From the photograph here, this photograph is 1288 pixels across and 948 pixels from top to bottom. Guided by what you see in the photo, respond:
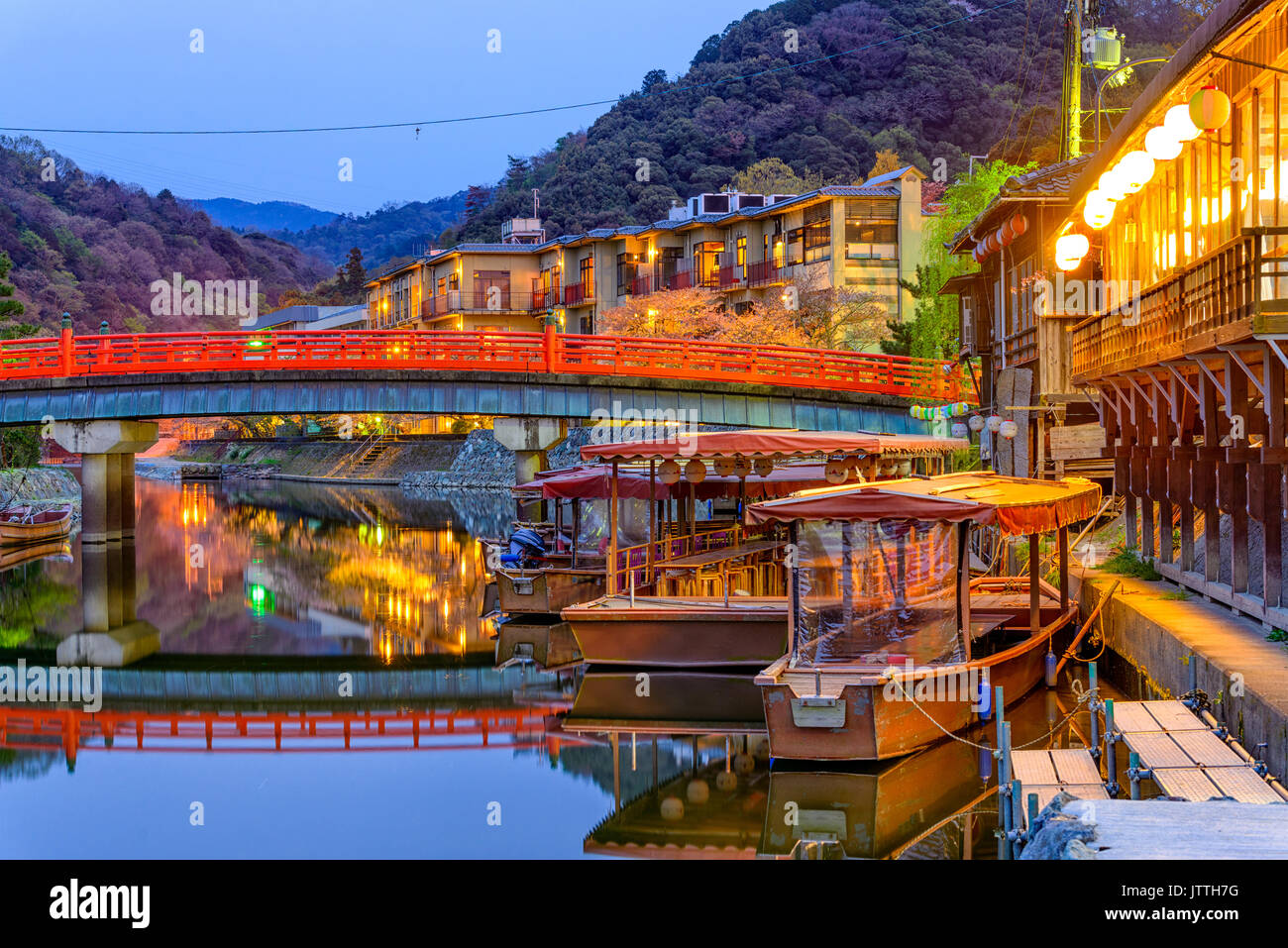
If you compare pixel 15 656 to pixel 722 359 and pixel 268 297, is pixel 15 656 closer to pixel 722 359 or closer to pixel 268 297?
pixel 722 359

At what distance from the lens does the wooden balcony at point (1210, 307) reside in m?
13.6

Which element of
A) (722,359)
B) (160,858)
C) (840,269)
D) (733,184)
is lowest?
(160,858)

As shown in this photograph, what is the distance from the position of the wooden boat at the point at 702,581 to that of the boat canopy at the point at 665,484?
1.42 ft

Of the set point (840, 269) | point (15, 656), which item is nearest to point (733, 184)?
point (840, 269)

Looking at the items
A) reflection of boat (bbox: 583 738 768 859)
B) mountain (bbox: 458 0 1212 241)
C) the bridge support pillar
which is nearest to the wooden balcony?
reflection of boat (bbox: 583 738 768 859)

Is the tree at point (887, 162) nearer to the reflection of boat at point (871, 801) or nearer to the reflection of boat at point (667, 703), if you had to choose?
the reflection of boat at point (667, 703)

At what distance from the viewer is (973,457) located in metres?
37.0

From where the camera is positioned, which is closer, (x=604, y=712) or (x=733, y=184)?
(x=604, y=712)

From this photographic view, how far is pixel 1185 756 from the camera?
11047mm

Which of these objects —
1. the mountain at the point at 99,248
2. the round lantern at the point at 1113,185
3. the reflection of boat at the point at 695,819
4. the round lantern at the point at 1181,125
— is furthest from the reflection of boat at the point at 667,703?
the mountain at the point at 99,248

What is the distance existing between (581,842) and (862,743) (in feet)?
11.2

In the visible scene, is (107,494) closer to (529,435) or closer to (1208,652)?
(529,435)

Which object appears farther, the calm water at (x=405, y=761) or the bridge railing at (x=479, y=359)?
the bridge railing at (x=479, y=359)

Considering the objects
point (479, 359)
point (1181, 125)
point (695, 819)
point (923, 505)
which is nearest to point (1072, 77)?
point (479, 359)
